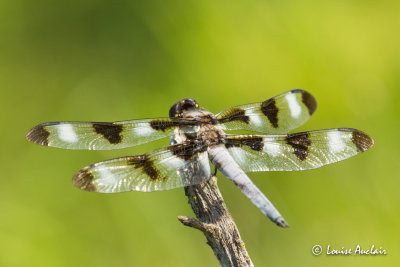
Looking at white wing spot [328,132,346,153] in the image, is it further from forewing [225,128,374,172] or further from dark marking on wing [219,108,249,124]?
dark marking on wing [219,108,249,124]

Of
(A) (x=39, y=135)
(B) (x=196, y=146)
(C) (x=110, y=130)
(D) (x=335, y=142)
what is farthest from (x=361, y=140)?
(A) (x=39, y=135)

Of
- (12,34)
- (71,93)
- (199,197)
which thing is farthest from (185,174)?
(12,34)

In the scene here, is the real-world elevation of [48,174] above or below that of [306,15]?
below

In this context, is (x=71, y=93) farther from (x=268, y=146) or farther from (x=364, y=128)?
(x=364, y=128)

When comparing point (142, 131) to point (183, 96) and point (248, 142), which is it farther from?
point (183, 96)

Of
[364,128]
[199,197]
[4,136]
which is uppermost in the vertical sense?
[4,136]

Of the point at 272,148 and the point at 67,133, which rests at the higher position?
the point at 67,133
